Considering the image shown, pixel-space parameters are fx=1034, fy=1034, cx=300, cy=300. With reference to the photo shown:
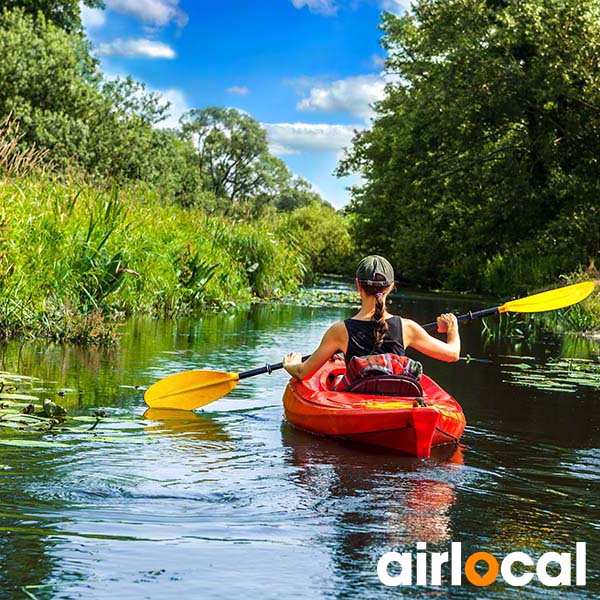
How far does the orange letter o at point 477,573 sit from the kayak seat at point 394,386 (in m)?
2.26

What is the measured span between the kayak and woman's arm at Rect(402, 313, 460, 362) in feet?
1.03

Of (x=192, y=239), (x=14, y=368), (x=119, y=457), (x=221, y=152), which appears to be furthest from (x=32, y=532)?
(x=221, y=152)

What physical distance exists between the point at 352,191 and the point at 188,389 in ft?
125

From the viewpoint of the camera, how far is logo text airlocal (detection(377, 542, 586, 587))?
13.2 feet

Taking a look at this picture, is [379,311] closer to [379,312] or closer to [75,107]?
[379,312]

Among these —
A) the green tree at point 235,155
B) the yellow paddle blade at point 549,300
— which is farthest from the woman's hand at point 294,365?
the green tree at point 235,155

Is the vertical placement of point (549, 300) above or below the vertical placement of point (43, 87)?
below

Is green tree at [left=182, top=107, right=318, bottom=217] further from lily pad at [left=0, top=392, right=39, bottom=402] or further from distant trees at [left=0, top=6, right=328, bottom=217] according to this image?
lily pad at [left=0, top=392, right=39, bottom=402]

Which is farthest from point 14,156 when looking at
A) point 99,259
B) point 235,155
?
point 235,155

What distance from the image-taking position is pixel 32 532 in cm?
438

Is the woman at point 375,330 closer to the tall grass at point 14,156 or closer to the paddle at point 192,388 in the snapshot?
the paddle at point 192,388

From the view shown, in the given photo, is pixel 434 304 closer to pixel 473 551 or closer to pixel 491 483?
pixel 491 483

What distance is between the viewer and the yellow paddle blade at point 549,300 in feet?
30.1

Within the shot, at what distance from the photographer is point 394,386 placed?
6.63 m
